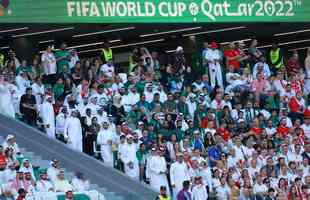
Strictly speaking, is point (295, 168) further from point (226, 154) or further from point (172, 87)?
point (172, 87)

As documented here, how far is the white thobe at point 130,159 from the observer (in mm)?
32219

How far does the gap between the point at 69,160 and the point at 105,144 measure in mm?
959

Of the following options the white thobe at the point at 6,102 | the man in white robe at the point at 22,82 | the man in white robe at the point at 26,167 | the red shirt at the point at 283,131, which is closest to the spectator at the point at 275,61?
the red shirt at the point at 283,131

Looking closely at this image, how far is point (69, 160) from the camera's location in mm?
32031

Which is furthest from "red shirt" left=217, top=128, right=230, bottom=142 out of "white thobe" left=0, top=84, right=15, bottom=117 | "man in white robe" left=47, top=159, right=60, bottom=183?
"man in white robe" left=47, top=159, right=60, bottom=183

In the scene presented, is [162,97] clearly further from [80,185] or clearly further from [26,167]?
[26,167]

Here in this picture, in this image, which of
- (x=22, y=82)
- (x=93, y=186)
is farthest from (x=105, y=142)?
(x=22, y=82)

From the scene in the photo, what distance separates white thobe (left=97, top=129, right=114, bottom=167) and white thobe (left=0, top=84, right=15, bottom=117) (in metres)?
2.23

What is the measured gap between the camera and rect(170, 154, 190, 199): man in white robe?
3177cm

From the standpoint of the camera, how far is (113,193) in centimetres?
3117

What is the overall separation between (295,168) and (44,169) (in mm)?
6844

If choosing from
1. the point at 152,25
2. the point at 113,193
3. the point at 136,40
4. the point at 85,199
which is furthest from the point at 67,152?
the point at 136,40

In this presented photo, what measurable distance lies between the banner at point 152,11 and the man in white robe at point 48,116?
12.1 feet

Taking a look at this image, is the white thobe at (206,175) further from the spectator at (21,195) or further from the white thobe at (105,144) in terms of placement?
the spectator at (21,195)
